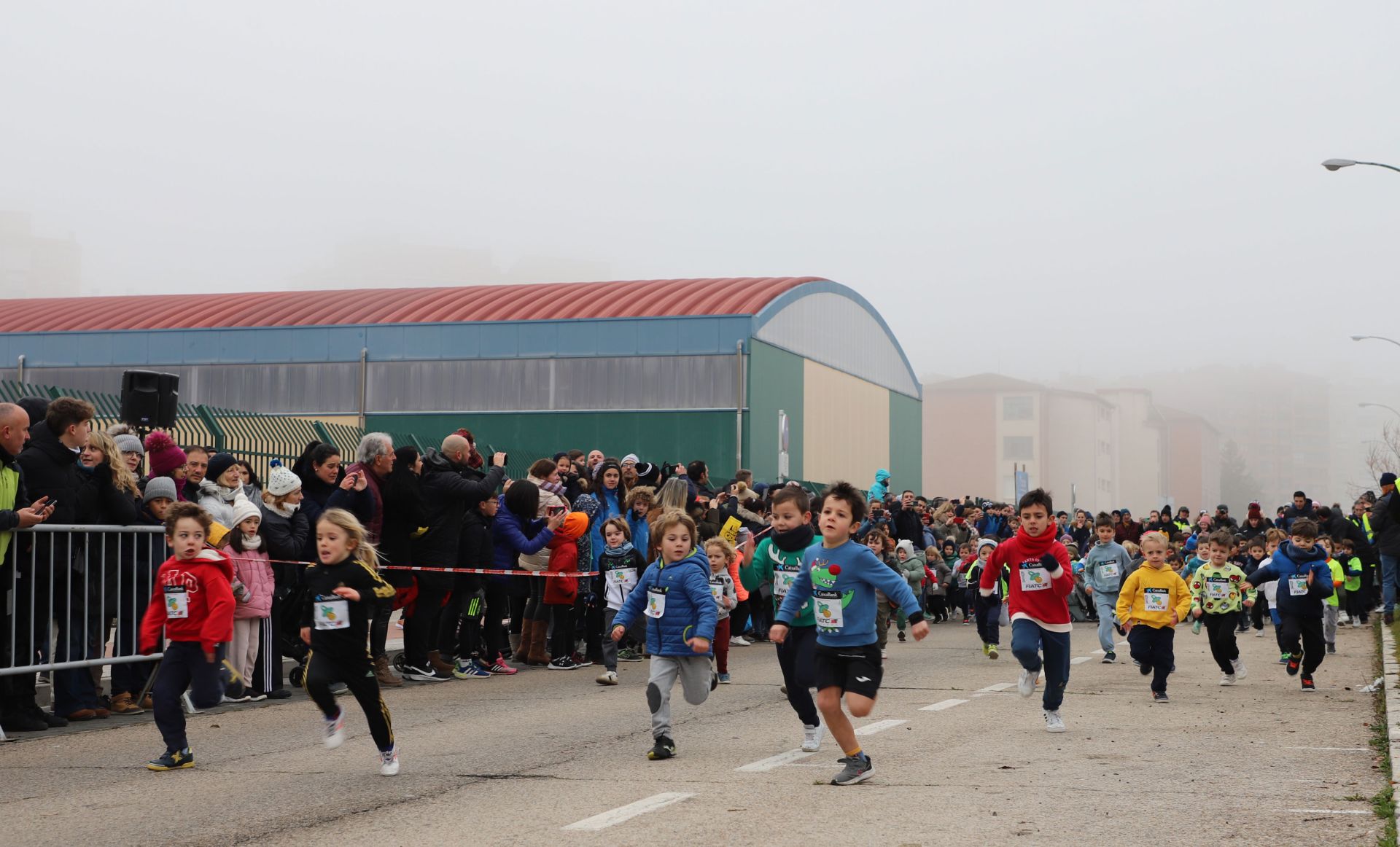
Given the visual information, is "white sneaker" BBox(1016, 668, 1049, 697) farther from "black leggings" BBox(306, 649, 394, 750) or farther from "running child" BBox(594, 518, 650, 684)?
"black leggings" BBox(306, 649, 394, 750)

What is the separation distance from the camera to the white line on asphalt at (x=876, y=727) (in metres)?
9.73

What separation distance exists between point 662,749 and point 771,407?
35.6 m

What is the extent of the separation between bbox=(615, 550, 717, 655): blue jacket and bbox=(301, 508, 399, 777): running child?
1.62 metres

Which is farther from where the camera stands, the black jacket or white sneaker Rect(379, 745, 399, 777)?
the black jacket

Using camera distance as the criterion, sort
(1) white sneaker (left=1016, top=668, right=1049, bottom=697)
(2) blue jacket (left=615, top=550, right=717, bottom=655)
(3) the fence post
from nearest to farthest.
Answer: (2) blue jacket (left=615, top=550, right=717, bottom=655), (1) white sneaker (left=1016, top=668, right=1049, bottom=697), (3) the fence post

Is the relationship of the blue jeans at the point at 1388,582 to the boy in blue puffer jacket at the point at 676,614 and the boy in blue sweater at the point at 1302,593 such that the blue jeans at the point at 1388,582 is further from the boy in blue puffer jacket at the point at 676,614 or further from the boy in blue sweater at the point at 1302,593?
the boy in blue puffer jacket at the point at 676,614

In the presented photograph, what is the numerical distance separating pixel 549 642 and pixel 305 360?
31.8 meters

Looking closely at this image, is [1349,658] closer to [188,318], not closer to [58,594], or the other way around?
[58,594]

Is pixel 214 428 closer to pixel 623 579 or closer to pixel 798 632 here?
pixel 623 579

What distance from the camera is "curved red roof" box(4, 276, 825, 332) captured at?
4488 cm

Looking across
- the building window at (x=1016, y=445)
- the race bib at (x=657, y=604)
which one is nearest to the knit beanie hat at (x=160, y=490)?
the race bib at (x=657, y=604)

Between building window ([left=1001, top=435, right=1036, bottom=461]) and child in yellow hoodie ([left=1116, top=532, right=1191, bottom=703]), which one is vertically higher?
building window ([left=1001, top=435, right=1036, bottom=461])

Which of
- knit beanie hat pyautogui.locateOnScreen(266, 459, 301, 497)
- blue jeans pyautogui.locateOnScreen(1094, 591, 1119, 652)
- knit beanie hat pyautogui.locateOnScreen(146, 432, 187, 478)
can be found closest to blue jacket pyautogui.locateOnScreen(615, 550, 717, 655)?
knit beanie hat pyautogui.locateOnScreen(266, 459, 301, 497)

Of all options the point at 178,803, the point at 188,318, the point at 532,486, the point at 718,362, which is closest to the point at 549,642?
the point at 532,486
